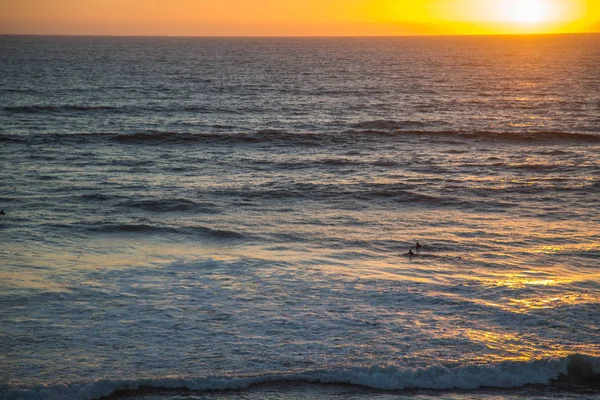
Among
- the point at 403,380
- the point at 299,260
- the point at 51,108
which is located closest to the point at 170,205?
the point at 299,260

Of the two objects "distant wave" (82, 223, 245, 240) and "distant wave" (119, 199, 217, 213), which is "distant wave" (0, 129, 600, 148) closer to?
"distant wave" (119, 199, 217, 213)

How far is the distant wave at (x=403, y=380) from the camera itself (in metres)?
11.7

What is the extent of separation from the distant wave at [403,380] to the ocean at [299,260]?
0.03 meters

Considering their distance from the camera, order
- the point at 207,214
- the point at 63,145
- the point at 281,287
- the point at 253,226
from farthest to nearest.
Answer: the point at 63,145 < the point at 207,214 < the point at 253,226 < the point at 281,287

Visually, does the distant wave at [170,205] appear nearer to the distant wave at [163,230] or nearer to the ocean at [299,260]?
the ocean at [299,260]

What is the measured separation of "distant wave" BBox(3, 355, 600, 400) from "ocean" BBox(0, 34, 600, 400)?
0.11 ft

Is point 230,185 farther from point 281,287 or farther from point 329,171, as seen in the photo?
point 281,287

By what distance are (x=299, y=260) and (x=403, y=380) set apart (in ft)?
24.6

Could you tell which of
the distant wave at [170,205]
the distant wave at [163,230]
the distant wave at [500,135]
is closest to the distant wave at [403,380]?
the distant wave at [163,230]

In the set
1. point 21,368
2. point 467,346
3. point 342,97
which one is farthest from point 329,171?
point 342,97

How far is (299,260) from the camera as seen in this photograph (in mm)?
19203

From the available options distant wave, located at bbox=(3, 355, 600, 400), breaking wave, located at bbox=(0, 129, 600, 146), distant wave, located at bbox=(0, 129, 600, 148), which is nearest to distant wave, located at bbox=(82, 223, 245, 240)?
distant wave, located at bbox=(3, 355, 600, 400)

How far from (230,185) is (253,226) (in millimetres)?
6886

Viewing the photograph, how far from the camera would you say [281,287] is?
16.8 meters
